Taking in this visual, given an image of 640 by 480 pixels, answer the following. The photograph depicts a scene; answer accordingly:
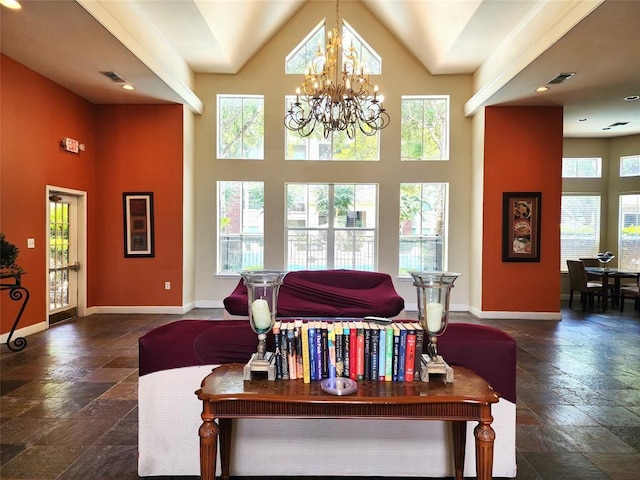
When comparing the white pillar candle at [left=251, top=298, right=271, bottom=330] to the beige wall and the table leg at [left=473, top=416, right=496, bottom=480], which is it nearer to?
the table leg at [left=473, top=416, right=496, bottom=480]

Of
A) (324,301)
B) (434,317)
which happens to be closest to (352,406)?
(434,317)

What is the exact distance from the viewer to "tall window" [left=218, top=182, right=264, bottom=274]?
21.5 ft

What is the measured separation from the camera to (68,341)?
4367mm

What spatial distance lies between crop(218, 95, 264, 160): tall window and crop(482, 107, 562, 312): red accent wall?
3.97 m

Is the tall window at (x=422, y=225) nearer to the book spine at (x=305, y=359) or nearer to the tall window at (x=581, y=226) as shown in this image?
the tall window at (x=581, y=226)

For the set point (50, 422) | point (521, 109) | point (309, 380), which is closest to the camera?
point (309, 380)

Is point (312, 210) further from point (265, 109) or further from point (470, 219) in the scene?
point (470, 219)

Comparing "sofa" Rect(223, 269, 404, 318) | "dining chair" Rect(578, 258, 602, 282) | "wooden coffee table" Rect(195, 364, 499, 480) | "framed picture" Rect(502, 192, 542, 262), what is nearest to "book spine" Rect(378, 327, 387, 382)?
"wooden coffee table" Rect(195, 364, 499, 480)

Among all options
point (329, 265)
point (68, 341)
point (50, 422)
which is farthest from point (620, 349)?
point (68, 341)

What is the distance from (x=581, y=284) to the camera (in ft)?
21.5

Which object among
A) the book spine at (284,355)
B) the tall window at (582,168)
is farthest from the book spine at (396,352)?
the tall window at (582,168)

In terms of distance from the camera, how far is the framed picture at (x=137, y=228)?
596 cm

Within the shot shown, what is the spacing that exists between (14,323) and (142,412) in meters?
3.61

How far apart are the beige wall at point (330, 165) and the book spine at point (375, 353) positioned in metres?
5.03
